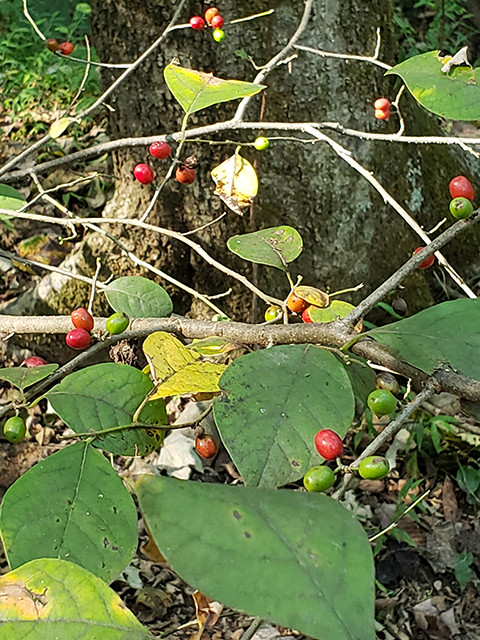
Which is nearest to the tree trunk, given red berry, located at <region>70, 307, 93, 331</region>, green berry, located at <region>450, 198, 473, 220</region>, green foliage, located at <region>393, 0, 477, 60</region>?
red berry, located at <region>70, 307, 93, 331</region>

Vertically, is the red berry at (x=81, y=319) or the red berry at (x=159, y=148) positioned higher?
the red berry at (x=159, y=148)

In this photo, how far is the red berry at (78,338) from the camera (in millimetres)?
780

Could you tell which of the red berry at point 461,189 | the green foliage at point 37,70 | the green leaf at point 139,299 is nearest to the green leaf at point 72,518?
the green leaf at point 139,299

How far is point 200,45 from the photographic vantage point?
182 centimetres

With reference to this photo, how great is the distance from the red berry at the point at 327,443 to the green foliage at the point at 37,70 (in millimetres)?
2894

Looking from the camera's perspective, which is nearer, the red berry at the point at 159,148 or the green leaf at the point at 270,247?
the green leaf at the point at 270,247

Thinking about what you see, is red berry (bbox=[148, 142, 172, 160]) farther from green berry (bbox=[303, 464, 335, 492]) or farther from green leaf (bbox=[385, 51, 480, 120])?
green berry (bbox=[303, 464, 335, 492])

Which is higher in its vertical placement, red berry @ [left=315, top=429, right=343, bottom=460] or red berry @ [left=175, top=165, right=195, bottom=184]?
red berry @ [left=315, top=429, right=343, bottom=460]

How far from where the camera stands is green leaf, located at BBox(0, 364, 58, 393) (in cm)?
59

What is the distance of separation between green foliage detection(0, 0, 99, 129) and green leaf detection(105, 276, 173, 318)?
8.01 ft

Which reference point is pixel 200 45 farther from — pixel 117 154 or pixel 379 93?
pixel 379 93

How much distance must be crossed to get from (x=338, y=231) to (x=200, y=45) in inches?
31.0

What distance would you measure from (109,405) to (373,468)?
0.25 meters

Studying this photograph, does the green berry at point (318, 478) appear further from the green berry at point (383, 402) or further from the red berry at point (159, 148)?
the red berry at point (159, 148)
